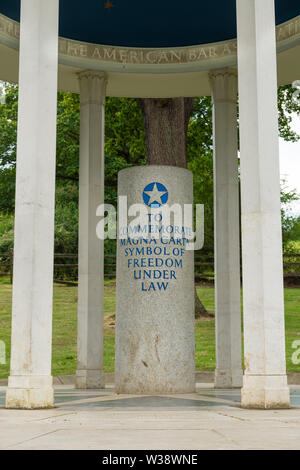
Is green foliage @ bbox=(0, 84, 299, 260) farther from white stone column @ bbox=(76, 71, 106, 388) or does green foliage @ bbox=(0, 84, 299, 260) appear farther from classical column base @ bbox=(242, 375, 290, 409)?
classical column base @ bbox=(242, 375, 290, 409)

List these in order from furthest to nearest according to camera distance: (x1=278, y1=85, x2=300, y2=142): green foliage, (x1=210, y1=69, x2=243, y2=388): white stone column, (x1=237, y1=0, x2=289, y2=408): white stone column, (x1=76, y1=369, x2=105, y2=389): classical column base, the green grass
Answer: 1. (x1=278, y1=85, x2=300, y2=142): green foliage
2. the green grass
3. (x1=210, y1=69, x2=243, y2=388): white stone column
4. (x1=76, y1=369, x2=105, y2=389): classical column base
5. (x1=237, y1=0, x2=289, y2=408): white stone column

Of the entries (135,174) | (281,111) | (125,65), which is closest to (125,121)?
(281,111)

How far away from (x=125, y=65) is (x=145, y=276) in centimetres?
1085

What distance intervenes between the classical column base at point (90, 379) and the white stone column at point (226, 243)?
14.1ft

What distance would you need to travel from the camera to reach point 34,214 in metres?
15.4

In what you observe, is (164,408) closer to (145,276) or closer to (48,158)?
(145,276)

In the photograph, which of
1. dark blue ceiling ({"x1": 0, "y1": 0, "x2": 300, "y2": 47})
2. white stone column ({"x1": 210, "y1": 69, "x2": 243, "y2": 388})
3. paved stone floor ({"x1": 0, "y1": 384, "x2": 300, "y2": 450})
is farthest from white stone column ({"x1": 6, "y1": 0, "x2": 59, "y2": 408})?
white stone column ({"x1": 210, "y1": 69, "x2": 243, "y2": 388})

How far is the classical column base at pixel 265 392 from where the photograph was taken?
14661mm

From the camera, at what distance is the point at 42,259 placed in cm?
1540

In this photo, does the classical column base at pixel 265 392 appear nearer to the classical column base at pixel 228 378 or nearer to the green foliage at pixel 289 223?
the classical column base at pixel 228 378

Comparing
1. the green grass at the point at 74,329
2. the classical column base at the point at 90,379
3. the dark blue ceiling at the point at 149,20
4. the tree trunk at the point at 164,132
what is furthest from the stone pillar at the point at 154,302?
the green grass at the point at 74,329

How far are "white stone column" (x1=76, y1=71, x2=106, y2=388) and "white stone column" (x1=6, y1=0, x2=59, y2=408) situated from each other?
8.76 meters

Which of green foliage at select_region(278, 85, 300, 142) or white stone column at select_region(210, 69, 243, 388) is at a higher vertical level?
green foliage at select_region(278, 85, 300, 142)

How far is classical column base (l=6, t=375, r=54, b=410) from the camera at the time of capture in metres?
14.8
